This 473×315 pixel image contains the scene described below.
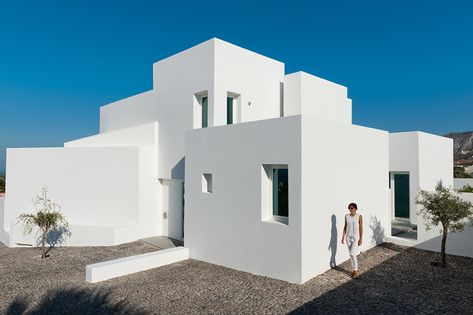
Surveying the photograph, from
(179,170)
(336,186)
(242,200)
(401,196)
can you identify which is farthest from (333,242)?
(401,196)

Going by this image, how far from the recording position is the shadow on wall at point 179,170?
41.9 ft

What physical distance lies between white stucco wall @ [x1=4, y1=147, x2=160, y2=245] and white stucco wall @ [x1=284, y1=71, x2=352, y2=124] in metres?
6.47

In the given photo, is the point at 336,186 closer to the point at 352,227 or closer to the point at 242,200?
the point at 352,227

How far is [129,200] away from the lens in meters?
13.6

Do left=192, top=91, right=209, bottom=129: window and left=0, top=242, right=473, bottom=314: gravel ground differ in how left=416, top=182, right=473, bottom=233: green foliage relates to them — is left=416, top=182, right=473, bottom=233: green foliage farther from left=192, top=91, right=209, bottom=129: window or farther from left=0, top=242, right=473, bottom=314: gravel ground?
left=192, top=91, right=209, bottom=129: window

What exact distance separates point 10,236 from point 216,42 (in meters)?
12.7

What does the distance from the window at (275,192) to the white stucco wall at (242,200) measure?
0.18 m

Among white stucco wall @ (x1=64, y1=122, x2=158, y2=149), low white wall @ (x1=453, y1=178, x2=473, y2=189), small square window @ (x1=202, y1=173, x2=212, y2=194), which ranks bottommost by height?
low white wall @ (x1=453, y1=178, x2=473, y2=189)

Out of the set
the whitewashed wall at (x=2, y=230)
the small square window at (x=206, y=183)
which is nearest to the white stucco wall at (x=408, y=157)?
the small square window at (x=206, y=183)

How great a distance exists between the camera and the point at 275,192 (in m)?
8.77

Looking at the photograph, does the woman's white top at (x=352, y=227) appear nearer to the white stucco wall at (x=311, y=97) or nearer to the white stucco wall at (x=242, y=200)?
the white stucco wall at (x=242, y=200)

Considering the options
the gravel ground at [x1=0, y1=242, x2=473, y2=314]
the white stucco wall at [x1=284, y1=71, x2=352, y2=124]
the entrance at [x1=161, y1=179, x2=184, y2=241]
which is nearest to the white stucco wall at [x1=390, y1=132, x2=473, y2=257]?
the white stucco wall at [x1=284, y1=71, x2=352, y2=124]

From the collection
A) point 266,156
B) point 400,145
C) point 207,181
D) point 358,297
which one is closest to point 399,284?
point 358,297

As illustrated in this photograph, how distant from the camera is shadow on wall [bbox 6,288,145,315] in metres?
6.78
